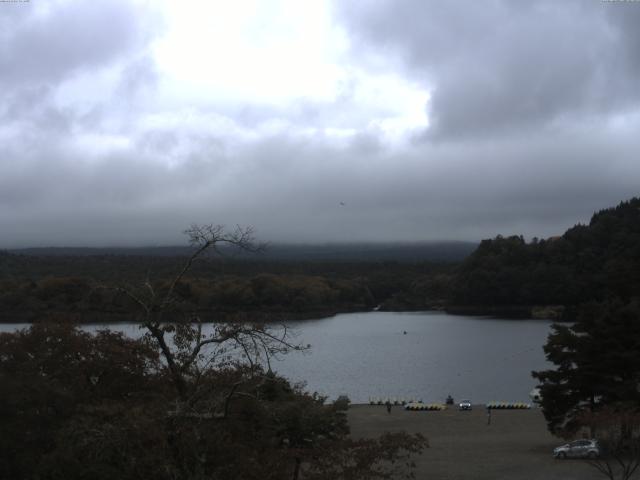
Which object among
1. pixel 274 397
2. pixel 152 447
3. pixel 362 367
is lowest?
pixel 362 367

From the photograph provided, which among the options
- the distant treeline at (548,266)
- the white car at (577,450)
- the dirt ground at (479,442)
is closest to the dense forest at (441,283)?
the distant treeline at (548,266)

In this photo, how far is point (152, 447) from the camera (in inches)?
319

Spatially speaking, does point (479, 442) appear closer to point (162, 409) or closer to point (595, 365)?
point (595, 365)

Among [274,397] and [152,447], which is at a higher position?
[152,447]

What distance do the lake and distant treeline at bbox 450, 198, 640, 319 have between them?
13.6 m

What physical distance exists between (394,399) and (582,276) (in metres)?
68.8

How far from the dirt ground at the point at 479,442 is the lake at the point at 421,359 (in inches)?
206

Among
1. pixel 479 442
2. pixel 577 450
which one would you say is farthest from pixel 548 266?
pixel 577 450

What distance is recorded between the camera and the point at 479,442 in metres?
27.6

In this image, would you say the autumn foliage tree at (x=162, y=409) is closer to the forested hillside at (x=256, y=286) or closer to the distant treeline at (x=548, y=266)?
the forested hillside at (x=256, y=286)

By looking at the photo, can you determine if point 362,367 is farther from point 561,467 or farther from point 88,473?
point 88,473

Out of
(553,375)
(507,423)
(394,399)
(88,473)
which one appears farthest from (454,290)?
(88,473)

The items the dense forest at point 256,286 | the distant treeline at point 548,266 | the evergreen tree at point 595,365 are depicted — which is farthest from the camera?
the distant treeline at point 548,266

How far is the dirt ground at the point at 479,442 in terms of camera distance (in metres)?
21.0
